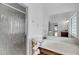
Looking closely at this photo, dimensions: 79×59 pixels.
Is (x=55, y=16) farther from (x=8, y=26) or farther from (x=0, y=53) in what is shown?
(x=0, y=53)

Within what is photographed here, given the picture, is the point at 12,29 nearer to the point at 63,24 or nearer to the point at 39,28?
the point at 39,28

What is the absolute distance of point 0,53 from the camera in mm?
1212

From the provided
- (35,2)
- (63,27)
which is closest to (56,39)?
(63,27)

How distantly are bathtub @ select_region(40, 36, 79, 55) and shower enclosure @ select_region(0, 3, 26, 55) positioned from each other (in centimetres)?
34

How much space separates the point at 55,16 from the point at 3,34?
0.75 meters

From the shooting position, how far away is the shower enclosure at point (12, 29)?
3.90ft

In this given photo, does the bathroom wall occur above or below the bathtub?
above

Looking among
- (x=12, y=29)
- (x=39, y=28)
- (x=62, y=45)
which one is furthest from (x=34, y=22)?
(x=62, y=45)

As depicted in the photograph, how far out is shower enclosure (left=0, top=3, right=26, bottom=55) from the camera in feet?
3.90

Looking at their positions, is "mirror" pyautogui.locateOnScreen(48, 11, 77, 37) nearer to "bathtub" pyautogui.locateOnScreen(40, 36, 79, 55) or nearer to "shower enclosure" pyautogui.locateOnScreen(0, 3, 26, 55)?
"bathtub" pyautogui.locateOnScreen(40, 36, 79, 55)

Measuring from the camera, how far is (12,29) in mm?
1230

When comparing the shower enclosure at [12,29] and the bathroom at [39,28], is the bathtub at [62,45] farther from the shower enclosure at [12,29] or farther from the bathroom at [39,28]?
the shower enclosure at [12,29]

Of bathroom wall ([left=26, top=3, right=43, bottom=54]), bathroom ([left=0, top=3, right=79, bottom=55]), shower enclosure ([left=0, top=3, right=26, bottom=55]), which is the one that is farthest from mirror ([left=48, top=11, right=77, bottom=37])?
shower enclosure ([left=0, top=3, right=26, bottom=55])

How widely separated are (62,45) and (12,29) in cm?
72
